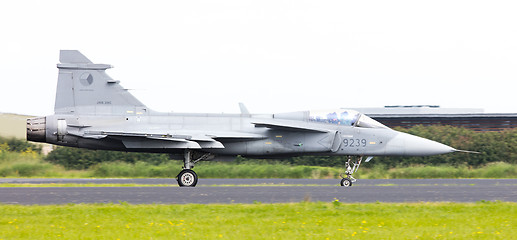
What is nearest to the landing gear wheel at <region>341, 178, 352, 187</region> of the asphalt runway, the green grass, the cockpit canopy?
the asphalt runway

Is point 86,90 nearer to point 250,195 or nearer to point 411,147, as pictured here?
point 250,195

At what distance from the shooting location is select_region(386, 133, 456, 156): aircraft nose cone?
21375 mm

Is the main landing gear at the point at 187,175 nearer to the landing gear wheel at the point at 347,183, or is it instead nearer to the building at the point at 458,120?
the landing gear wheel at the point at 347,183

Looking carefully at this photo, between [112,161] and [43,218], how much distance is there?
60.5 feet

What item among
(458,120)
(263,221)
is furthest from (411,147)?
(458,120)

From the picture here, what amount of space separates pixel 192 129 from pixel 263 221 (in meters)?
10.3

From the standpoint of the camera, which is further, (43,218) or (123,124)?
(123,124)

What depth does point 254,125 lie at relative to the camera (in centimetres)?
2116

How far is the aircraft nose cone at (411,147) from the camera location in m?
21.4

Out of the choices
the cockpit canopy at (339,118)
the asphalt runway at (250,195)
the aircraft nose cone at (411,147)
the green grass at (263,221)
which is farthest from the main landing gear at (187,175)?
the green grass at (263,221)

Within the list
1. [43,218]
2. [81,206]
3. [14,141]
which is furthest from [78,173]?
[43,218]

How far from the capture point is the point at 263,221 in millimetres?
10961

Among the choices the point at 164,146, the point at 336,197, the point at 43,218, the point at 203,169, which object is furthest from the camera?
the point at 203,169

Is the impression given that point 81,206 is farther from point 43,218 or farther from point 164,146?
point 164,146
